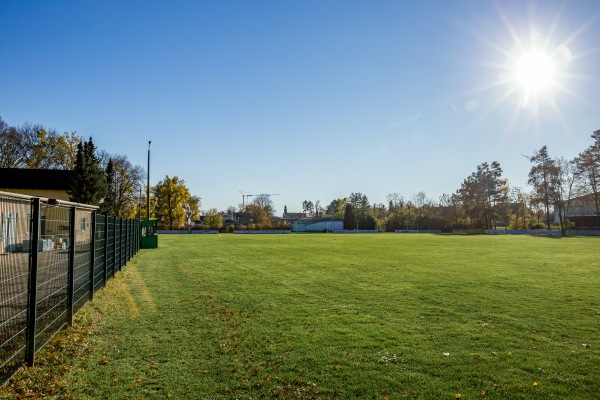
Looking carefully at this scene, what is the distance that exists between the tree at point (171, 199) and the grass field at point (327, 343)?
6753 centimetres

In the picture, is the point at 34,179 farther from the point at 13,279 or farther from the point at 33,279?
the point at 13,279

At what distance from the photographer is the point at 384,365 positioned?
Result: 5.49 metres

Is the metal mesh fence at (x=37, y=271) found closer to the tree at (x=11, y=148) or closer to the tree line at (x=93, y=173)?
the tree line at (x=93, y=173)

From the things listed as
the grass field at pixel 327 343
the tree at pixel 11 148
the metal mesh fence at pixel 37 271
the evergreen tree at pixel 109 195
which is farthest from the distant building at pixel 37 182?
the metal mesh fence at pixel 37 271

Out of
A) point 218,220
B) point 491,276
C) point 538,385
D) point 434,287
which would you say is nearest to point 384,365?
point 538,385

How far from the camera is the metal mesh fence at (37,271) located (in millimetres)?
4605

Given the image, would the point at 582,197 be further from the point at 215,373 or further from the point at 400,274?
the point at 215,373

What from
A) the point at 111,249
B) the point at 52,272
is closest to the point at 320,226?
the point at 111,249

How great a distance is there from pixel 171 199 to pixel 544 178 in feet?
233

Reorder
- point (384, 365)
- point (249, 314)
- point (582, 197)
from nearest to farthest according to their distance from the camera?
point (384, 365), point (249, 314), point (582, 197)

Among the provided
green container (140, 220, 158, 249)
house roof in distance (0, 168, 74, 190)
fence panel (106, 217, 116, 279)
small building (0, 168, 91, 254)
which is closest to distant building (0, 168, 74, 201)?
house roof in distance (0, 168, 74, 190)

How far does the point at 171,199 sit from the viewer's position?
254 ft

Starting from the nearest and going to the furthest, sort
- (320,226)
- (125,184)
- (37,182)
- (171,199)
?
(37,182), (125,184), (171,199), (320,226)

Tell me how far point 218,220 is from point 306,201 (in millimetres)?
99101
